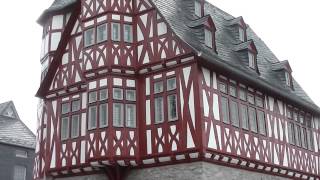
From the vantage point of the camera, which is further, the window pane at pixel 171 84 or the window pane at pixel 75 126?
the window pane at pixel 75 126

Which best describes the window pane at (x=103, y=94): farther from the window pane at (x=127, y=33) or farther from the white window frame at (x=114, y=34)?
the window pane at (x=127, y=33)

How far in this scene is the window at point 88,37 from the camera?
22766 mm

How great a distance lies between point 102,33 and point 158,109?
169 inches

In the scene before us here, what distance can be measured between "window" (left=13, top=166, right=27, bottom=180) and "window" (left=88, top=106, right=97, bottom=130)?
962 inches

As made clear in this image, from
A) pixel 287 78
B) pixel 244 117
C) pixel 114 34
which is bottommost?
pixel 244 117

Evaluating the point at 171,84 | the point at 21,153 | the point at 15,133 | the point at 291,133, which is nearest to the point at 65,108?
the point at 171,84

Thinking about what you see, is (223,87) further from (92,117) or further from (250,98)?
(92,117)

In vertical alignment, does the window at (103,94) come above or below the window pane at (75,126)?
above

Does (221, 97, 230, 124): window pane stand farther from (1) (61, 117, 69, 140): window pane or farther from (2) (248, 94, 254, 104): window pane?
(1) (61, 117, 69, 140): window pane

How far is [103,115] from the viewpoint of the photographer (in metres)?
21.2

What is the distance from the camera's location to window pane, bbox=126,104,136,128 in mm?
21234

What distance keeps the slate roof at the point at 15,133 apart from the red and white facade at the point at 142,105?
692 inches

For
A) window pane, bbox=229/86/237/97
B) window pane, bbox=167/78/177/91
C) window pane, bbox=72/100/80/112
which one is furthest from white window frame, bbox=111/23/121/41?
window pane, bbox=229/86/237/97

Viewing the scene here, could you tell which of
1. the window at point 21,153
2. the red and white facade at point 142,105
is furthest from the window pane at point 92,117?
the window at point 21,153
